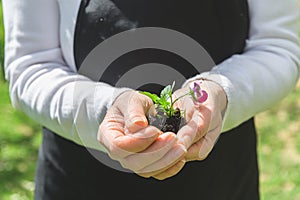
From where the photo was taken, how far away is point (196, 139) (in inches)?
37.2

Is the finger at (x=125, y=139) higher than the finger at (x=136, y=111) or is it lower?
lower

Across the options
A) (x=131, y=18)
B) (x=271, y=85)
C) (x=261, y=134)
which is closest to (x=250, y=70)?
(x=271, y=85)

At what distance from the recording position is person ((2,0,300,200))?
112cm

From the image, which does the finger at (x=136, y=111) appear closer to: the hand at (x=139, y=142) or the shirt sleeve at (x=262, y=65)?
the hand at (x=139, y=142)

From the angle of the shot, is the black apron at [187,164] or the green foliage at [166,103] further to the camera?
the black apron at [187,164]

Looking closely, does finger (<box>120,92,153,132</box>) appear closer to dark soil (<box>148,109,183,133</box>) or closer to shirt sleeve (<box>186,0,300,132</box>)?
dark soil (<box>148,109,183,133</box>)

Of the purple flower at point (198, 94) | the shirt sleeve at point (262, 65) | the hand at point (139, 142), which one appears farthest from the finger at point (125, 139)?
the shirt sleeve at point (262, 65)

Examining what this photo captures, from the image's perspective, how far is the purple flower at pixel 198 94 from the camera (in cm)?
98

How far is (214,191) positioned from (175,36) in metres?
0.32

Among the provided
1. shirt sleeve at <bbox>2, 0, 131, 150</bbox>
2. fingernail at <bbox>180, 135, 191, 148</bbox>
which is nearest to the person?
shirt sleeve at <bbox>2, 0, 131, 150</bbox>

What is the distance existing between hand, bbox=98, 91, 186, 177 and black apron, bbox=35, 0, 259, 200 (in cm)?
24

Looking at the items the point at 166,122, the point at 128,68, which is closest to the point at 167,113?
the point at 166,122

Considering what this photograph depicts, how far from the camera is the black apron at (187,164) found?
1.18 meters

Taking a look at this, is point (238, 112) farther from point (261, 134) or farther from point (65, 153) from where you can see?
point (261, 134)
